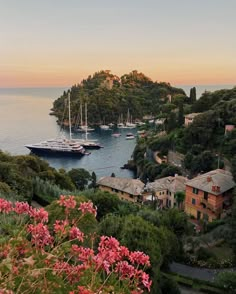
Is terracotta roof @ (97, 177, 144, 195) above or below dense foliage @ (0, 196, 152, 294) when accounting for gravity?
below

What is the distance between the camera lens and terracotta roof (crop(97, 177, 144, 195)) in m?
25.9

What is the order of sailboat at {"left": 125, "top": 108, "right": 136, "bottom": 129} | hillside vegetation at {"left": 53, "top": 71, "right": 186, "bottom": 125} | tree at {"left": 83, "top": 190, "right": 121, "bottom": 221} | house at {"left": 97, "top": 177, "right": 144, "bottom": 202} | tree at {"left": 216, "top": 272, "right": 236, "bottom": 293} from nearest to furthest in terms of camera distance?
1. tree at {"left": 216, "top": 272, "right": 236, "bottom": 293}
2. tree at {"left": 83, "top": 190, "right": 121, "bottom": 221}
3. house at {"left": 97, "top": 177, "right": 144, "bottom": 202}
4. sailboat at {"left": 125, "top": 108, "right": 136, "bottom": 129}
5. hillside vegetation at {"left": 53, "top": 71, "right": 186, "bottom": 125}

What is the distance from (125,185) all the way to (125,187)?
0.24 meters

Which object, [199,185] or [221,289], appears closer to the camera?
[221,289]

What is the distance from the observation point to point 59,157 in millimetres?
45719

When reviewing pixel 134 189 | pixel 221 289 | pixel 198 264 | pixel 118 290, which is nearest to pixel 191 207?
pixel 134 189

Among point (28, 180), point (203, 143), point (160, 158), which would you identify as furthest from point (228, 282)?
point (160, 158)

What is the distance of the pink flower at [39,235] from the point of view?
2547mm

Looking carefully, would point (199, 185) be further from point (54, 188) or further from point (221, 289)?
point (221, 289)

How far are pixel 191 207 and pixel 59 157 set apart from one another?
27282 mm

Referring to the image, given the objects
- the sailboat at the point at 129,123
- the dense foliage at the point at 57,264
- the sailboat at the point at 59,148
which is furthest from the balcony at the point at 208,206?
the sailboat at the point at 129,123

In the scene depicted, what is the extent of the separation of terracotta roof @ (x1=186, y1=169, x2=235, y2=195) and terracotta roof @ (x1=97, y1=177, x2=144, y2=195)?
5.50 metres

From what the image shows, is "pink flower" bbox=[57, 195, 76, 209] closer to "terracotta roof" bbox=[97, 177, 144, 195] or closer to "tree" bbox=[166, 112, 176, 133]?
"terracotta roof" bbox=[97, 177, 144, 195]

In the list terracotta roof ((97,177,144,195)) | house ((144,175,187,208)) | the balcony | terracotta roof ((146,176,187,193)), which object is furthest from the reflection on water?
the balcony
